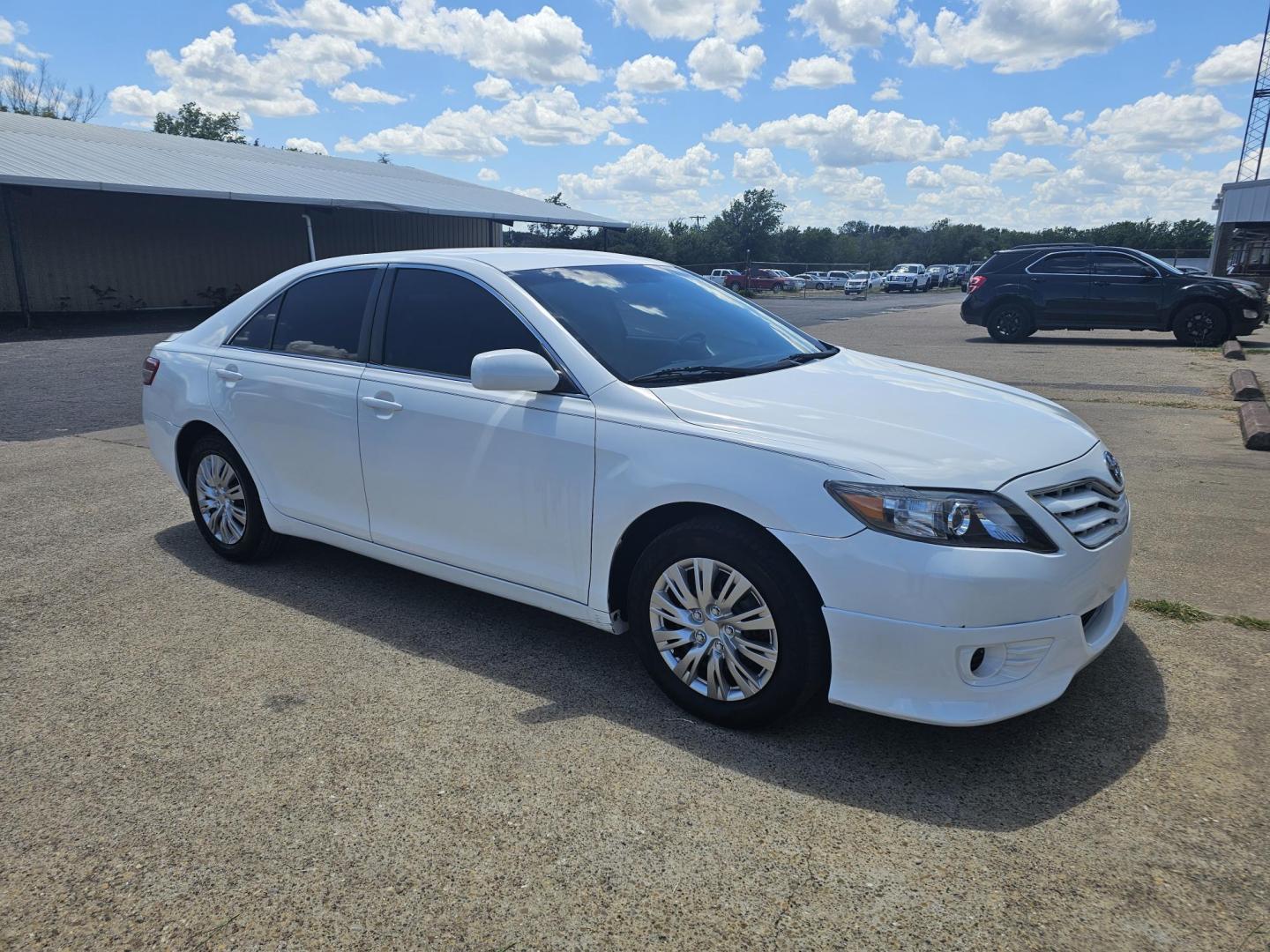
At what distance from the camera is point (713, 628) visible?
3.12m

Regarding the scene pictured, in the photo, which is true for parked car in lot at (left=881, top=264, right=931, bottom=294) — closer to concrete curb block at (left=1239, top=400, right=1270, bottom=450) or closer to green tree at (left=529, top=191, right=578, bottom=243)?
green tree at (left=529, top=191, right=578, bottom=243)

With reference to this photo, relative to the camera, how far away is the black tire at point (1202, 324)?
1566 centimetres

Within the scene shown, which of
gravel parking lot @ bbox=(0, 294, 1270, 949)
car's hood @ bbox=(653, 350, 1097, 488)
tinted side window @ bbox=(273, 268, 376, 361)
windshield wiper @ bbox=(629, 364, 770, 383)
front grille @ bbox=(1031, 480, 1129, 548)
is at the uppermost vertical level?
tinted side window @ bbox=(273, 268, 376, 361)

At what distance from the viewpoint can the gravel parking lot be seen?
2320 mm

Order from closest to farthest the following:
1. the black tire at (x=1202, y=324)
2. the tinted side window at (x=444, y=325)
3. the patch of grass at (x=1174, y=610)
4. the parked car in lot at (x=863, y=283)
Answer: the tinted side window at (x=444, y=325) < the patch of grass at (x=1174, y=610) < the black tire at (x=1202, y=324) < the parked car in lot at (x=863, y=283)

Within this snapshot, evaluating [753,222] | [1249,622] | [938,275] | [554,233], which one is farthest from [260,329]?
[753,222]

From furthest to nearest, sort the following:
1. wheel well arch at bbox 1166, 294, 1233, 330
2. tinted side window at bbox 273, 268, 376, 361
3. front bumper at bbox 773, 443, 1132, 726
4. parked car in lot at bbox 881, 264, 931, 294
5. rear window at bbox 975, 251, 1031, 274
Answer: parked car in lot at bbox 881, 264, 931, 294 < rear window at bbox 975, 251, 1031, 274 < wheel well arch at bbox 1166, 294, 1233, 330 < tinted side window at bbox 273, 268, 376, 361 < front bumper at bbox 773, 443, 1132, 726

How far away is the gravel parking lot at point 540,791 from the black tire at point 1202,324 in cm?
1311

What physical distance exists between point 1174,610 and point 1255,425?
14.6 feet

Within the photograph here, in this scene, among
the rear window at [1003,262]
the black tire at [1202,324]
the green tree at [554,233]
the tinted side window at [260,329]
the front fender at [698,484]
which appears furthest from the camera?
the green tree at [554,233]

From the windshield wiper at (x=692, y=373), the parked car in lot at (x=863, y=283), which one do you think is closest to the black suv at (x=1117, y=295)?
the windshield wiper at (x=692, y=373)

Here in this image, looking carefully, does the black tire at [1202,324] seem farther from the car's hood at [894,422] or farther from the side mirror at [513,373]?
the side mirror at [513,373]

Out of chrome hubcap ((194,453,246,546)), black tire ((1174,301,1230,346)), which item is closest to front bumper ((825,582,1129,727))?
chrome hubcap ((194,453,246,546))

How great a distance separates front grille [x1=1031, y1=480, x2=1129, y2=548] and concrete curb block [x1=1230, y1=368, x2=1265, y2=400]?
7.78 metres
